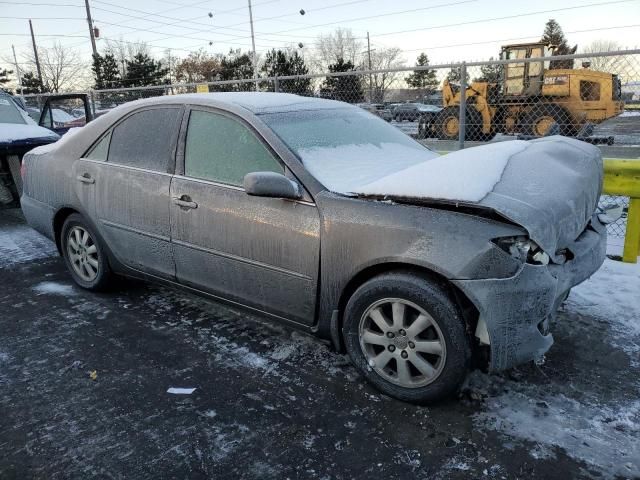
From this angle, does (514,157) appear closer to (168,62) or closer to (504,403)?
(504,403)

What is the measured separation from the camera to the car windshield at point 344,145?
3.01 metres

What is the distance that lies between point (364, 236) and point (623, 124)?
39.9 ft

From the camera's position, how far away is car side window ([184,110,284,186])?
3.12 m

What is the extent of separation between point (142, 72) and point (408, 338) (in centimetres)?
4996

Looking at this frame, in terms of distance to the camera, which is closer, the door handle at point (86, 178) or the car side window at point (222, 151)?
the car side window at point (222, 151)

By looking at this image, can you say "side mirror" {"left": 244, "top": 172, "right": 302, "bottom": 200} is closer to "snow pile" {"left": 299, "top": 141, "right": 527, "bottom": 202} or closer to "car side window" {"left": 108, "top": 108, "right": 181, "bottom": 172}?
"snow pile" {"left": 299, "top": 141, "right": 527, "bottom": 202}

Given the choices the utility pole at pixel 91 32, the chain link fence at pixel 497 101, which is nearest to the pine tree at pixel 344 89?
the chain link fence at pixel 497 101

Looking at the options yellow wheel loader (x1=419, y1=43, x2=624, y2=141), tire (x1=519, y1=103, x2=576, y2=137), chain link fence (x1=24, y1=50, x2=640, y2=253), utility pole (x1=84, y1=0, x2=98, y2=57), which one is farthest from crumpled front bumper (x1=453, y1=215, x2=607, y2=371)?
utility pole (x1=84, y1=0, x2=98, y2=57)

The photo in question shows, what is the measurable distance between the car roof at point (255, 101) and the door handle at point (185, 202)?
0.65 metres

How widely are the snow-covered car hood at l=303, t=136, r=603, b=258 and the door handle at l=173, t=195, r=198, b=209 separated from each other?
84cm

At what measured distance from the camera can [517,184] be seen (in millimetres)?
2650

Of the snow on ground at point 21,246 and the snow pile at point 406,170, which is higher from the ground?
the snow pile at point 406,170

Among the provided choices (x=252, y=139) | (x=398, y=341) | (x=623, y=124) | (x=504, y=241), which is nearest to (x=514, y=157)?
(x=504, y=241)

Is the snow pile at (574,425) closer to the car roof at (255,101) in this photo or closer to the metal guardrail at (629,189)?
the car roof at (255,101)
